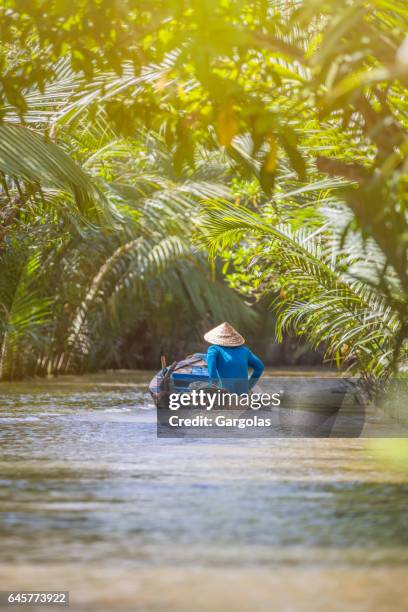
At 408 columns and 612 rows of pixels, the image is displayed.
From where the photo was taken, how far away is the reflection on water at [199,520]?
18.3 feet

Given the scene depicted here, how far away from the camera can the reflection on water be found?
559cm

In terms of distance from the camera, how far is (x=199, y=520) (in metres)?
7.36

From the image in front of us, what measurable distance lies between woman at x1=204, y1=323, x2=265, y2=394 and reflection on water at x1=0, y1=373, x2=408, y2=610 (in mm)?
1666

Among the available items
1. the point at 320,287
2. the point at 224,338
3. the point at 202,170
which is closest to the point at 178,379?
the point at 224,338

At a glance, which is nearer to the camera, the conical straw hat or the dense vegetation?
the dense vegetation

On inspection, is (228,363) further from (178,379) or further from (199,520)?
(199,520)

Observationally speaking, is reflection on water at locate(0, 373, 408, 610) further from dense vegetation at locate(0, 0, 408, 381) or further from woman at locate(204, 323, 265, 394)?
woman at locate(204, 323, 265, 394)

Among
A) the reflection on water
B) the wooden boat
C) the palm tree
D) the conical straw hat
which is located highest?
the palm tree

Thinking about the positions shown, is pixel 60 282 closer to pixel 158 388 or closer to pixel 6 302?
pixel 6 302

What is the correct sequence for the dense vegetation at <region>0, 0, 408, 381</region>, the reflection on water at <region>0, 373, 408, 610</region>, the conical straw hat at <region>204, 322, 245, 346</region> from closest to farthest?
1. the reflection on water at <region>0, 373, 408, 610</region>
2. the dense vegetation at <region>0, 0, 408, 381</region>
3. the conical straw hat at <region>204, 322, 245, 346</region>

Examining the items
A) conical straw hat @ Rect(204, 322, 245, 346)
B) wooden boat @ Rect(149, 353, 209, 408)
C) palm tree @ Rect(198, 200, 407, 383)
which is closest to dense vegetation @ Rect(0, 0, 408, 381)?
palm tree @ Rect(198, 200, 407, 383)

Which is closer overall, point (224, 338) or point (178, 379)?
point (224, 338)

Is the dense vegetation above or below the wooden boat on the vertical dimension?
above

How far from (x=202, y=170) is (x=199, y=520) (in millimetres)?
22263
